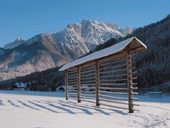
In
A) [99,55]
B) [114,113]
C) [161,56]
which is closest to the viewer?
[114,113]

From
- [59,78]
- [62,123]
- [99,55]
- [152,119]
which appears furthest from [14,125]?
[59,78]

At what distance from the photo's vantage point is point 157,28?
114062mm

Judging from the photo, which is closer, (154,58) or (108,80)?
(108,80)

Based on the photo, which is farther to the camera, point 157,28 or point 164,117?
point 157,28

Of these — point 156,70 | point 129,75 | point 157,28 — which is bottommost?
point 129,75

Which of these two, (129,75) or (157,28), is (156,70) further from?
(129,75)

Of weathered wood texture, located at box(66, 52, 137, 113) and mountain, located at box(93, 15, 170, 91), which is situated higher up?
mountain, located at box(93, 15, 170, 91)

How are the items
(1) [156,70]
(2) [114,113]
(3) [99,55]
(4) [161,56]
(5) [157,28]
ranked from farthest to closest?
(5) [157,28] < (4) [161,56] < (1) [156,70] < (3) [99,55] < (2) [114,113]

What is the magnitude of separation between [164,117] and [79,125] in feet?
9.64

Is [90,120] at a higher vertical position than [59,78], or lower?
lower

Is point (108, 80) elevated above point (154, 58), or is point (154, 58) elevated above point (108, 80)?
point (154, 58)

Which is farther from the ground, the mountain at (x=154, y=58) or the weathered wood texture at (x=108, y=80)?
the mountain at (x=154, y=58)

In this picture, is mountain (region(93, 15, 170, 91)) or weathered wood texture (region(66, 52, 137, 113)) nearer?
weathered wood texture (region(66, 52, 137, 113))

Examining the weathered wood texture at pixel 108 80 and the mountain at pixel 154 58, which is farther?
the mountain at pixel 154 58
